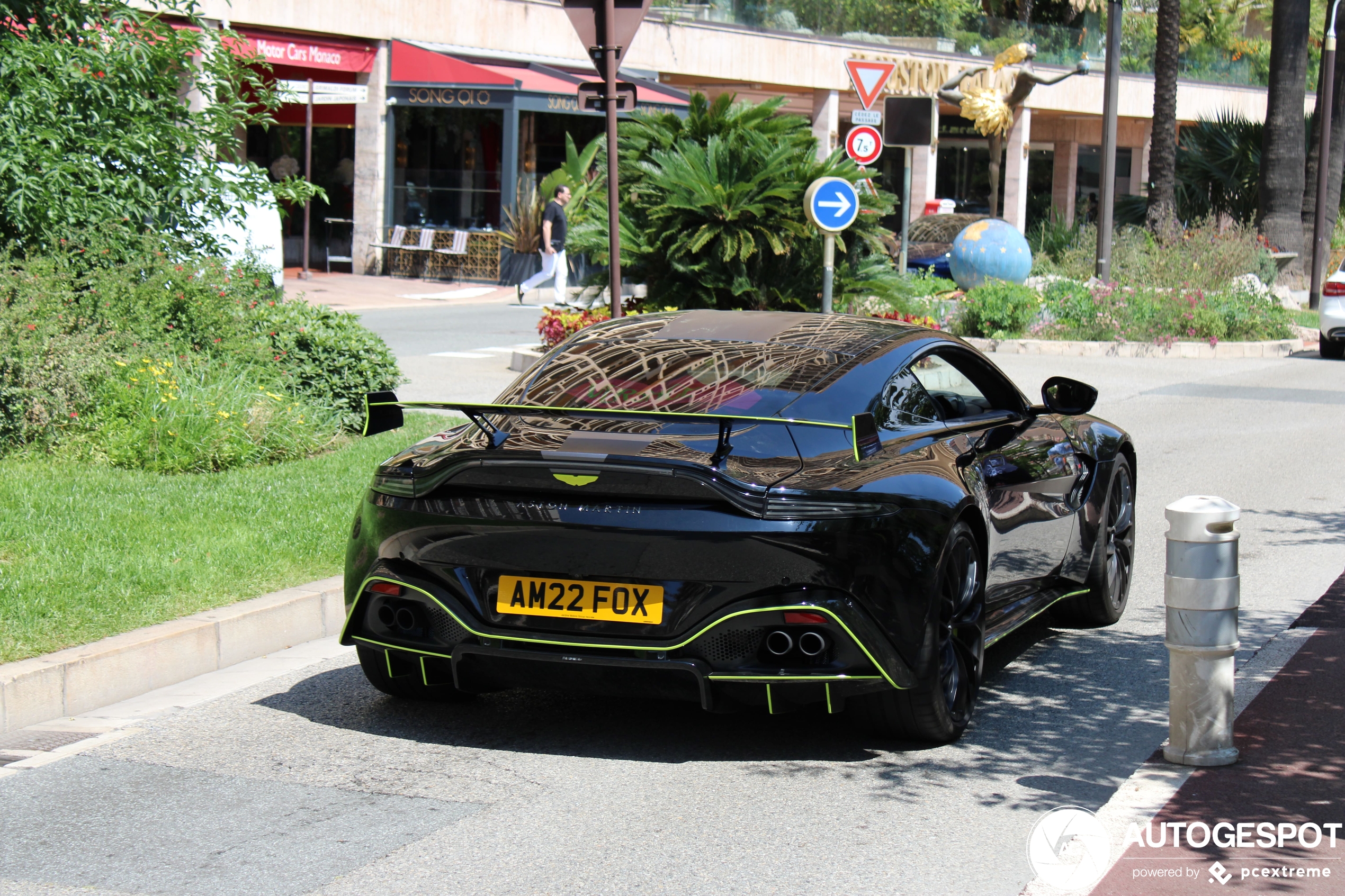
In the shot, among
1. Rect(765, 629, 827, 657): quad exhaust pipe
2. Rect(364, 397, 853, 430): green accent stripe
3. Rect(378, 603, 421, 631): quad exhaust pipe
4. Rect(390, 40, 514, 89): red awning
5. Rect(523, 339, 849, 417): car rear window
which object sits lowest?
Rect(378, 603, 421, 631): quad exhaust pipe

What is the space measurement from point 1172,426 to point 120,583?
9.99 meters

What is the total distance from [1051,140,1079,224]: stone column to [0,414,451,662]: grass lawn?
1973 inches

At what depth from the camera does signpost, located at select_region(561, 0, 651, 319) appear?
10266 millimetres

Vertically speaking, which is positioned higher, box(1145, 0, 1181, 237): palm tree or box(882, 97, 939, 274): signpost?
box(1145, 0, 1181, 237): palm tree

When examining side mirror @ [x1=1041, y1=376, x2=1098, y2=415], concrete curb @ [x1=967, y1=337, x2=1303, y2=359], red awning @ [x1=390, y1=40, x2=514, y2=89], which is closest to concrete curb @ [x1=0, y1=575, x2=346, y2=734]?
side mirror @ [x1=1041, y1=376, x2=1098, y2=415]

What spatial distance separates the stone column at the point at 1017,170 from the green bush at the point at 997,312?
94.4 ft

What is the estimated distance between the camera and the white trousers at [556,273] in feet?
80.2

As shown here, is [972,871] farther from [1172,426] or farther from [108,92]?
[1172,426]

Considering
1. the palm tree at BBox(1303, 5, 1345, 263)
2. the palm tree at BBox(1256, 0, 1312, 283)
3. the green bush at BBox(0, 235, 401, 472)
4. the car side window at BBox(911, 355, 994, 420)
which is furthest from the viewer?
the palm tree at BBox(1303, 5, 1345, 263)

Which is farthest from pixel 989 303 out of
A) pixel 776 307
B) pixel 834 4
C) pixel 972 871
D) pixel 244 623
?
pixel 834 4

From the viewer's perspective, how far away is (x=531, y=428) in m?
5.20

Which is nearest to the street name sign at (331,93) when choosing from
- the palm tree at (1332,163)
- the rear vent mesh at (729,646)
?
the palm tree at (1332,163)

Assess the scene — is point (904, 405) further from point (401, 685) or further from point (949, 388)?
point (401, 685)

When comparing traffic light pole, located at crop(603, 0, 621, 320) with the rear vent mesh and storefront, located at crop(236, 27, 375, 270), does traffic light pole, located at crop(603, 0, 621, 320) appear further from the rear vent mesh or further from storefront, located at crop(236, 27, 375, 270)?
storefront, located at crop(236, 27, 375, 270)
